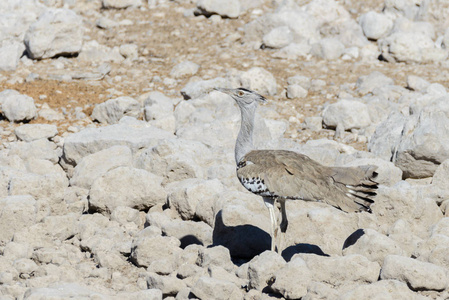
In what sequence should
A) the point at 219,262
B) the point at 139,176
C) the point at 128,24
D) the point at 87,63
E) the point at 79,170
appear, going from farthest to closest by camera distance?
the point at 128,24 < the point at 87,63 < the point at 79,170 < the point at 139,176 < the point at 219,262

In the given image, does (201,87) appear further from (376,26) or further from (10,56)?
(376,26)

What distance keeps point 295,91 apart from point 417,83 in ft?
6.08

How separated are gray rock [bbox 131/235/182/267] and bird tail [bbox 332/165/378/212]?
1.49 metres

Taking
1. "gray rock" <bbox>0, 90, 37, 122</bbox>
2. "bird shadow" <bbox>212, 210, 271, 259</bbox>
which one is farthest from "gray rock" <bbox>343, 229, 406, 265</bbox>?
"gray rock" <bbox>0, 90, 37, 122</bbox>

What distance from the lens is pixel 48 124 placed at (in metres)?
9.66

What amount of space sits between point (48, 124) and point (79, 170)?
6.35 feet

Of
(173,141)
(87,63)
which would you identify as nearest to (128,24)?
(87,63)

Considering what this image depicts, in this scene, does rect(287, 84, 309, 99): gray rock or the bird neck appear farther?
rect(287, 84, 309, 99): gray rock

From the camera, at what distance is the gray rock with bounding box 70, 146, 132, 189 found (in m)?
7.79

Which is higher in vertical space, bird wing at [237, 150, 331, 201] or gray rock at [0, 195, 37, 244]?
bird wing at [237, 150, 331, 201]

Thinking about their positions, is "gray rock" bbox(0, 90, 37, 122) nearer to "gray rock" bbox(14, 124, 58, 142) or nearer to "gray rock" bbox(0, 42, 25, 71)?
"gray rock" bbox(14, 124, 58, 142)

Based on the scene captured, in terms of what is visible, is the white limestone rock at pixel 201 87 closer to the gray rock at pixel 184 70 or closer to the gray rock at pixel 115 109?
the gray rock at pixel 115 109

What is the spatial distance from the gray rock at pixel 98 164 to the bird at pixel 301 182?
1967mm

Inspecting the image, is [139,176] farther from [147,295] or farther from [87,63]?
[87,63]
